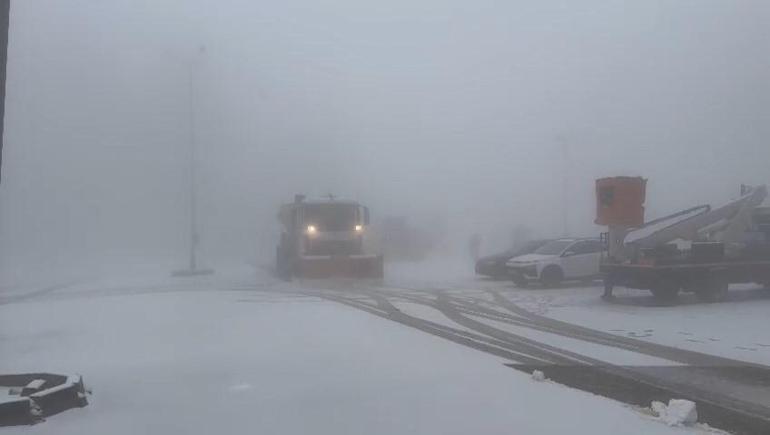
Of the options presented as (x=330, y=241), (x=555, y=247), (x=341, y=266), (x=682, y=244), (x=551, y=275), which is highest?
(x=330, y=241)

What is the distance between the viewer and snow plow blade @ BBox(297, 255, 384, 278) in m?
24.2

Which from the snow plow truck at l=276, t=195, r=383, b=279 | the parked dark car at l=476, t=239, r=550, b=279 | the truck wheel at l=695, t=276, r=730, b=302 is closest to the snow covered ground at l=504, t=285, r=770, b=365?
the truck wheel at l=695, t=276, r=730, b=302

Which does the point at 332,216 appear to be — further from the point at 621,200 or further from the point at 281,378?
the point at 281,378

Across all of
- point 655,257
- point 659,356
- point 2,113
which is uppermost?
point 2,113

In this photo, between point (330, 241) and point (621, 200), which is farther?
point (330, 241)

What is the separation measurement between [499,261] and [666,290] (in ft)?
30.5

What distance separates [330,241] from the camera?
24.5 metres

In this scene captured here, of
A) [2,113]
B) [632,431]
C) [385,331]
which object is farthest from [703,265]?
[2,113]

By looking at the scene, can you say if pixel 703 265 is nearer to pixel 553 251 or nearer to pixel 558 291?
pixel 558 291

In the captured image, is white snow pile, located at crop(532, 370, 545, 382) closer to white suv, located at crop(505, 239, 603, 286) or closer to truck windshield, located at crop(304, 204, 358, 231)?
white suv, located at crop(505, 239, 603, 286)

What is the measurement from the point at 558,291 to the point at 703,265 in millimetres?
4846

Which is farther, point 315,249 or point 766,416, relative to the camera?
point 315,249

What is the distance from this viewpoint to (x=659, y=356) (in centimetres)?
996

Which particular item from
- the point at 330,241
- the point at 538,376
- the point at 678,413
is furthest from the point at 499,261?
the point at 678,413
